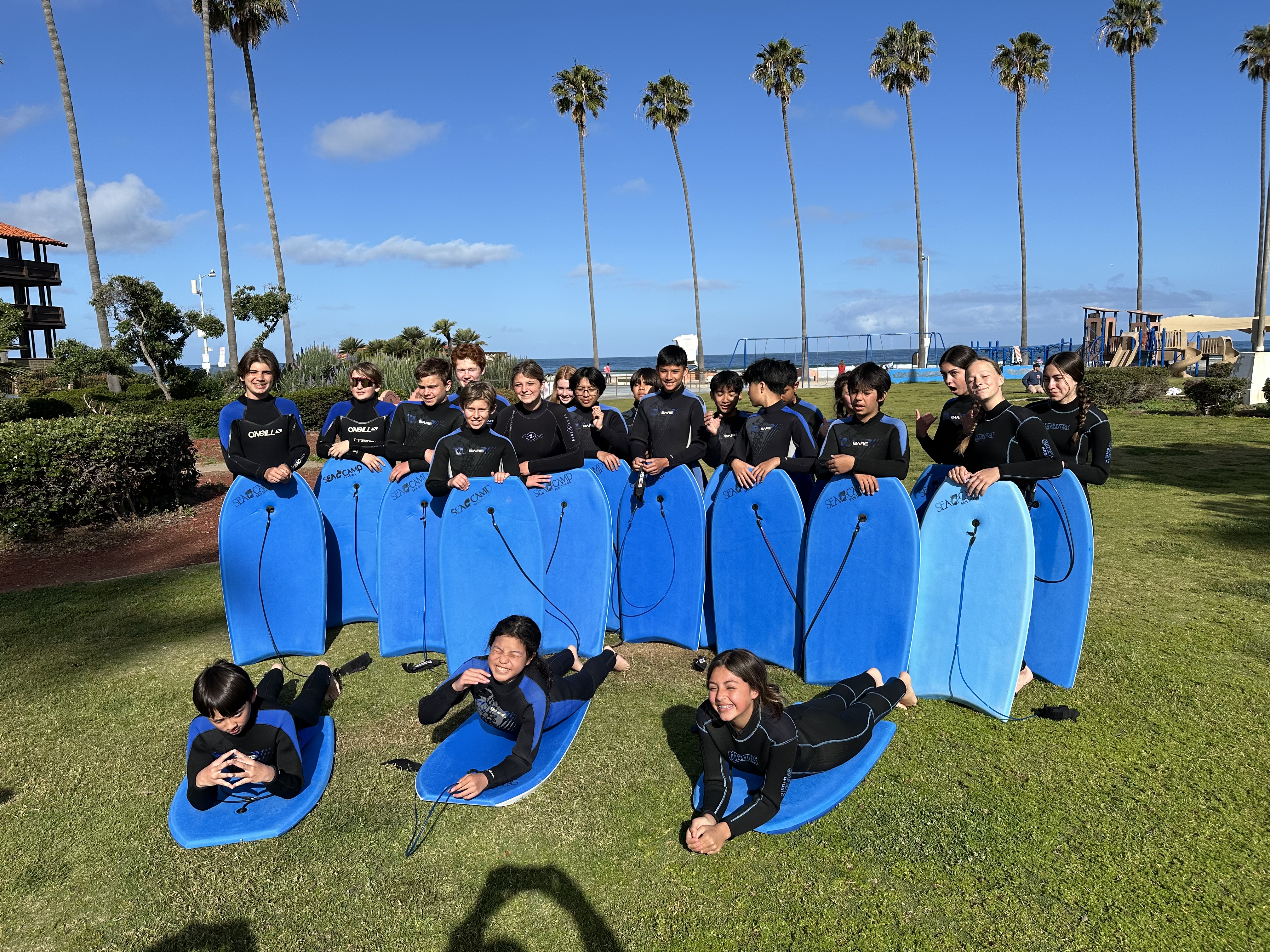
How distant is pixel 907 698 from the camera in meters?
4.30

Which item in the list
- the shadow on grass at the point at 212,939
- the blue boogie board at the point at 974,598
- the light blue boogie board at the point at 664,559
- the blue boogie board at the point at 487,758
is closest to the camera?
the shadow on grass at the point at 212,939

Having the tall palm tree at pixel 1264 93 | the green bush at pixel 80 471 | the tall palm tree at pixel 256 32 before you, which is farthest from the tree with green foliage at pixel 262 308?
the tall palm tree at pixel 1264 93

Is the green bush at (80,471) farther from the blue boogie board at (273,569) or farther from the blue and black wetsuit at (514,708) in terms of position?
the blue and black wetsuit at (514,708)

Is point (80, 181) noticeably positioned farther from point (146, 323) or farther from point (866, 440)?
point (866, 440)

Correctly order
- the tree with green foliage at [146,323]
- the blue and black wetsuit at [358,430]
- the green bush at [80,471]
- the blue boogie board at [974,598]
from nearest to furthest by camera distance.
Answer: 1. the blue boogie board at [974,598]
2. the blue and black wetsuit at [358,430]
3. the green bush at [80,471]
4. the tree with green foliage at [146,323]

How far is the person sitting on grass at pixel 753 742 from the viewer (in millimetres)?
3172

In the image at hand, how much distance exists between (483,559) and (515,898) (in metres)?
2.43

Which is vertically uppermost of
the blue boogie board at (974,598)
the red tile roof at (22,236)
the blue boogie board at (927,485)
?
the red tile roof at (22,236)

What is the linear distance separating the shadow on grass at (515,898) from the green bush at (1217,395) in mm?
21212

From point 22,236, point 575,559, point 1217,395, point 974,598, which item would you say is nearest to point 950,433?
point 974,598

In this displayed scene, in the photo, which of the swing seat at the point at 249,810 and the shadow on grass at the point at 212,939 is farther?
the swing seat at the point at 249,810

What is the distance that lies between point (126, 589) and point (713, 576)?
5419 millimetres

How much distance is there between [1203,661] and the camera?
473cm

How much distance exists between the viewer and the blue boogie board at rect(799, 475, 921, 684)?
4.44 meters
